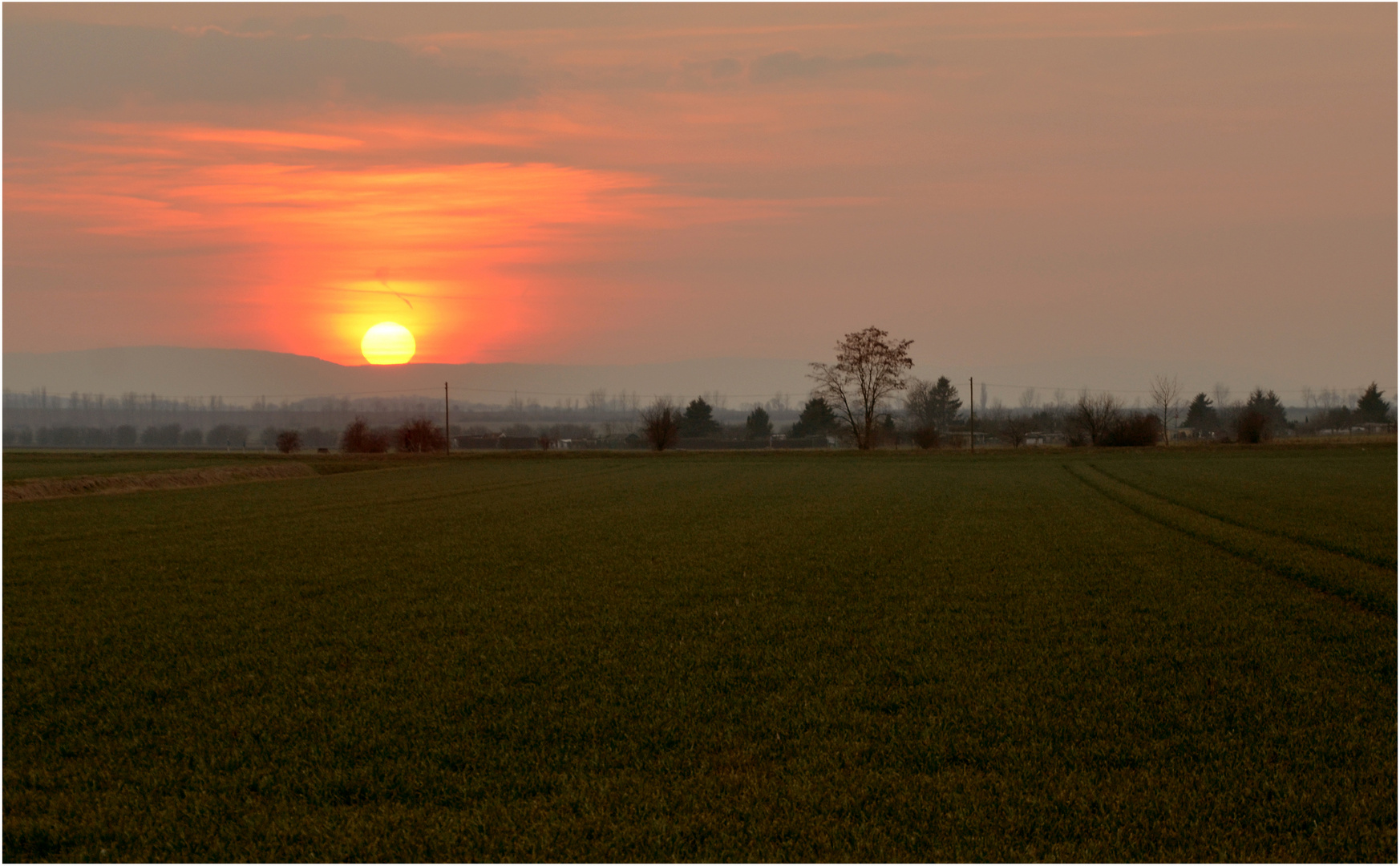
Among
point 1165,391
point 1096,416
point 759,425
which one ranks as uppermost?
point 1165,391

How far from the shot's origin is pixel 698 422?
420 ft

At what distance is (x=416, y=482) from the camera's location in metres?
42.7

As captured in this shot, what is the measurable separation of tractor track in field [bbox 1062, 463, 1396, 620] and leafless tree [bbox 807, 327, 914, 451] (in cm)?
6720

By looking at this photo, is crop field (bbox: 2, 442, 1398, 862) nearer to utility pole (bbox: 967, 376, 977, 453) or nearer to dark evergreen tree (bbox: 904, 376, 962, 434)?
utility pole (bbox: 967, 376, 977, 453)

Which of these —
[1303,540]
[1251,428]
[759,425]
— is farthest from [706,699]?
[759,425]

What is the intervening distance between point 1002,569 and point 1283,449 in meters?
63.1

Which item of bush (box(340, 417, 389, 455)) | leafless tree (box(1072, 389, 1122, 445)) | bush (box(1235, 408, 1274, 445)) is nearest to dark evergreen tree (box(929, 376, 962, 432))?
leafless tree (box(1072, 389, 1122, 445))

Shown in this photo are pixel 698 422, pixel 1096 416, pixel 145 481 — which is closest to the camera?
pixel 145 481

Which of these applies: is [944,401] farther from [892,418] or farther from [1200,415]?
[892,418]

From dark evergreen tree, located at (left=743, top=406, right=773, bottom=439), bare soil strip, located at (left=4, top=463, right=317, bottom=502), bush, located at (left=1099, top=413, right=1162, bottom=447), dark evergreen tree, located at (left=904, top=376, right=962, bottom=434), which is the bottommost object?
bare soil strip, located at (left=4, top=463, right=317, bottom=502)

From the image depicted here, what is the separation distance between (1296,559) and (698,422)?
367ft

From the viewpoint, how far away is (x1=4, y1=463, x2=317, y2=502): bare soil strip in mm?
35812

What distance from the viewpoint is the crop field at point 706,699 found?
5902 millimetres

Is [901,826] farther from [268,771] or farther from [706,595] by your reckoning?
[706,595]
